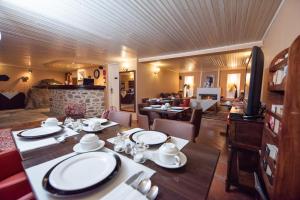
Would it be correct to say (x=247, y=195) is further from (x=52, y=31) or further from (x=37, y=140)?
(x=52, y=31)

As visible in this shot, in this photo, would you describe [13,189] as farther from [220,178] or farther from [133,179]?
[220,178]

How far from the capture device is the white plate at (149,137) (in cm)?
101

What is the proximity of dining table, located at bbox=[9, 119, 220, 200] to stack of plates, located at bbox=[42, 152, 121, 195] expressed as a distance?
87 millimetres

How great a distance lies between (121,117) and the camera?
6.36 ft

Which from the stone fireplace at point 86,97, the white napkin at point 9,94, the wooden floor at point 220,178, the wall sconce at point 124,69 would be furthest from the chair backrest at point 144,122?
the white napkin at point 9,94

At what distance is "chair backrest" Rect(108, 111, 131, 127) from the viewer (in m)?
1.86

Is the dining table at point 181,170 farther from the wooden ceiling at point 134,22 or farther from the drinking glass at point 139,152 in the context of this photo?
the wooden ceiling at point 134,22

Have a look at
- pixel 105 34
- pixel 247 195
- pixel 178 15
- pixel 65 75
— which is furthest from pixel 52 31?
pixel 65 75

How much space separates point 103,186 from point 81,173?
144mm

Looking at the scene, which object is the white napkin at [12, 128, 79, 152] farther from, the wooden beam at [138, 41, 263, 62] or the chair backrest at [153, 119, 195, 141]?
the wooden beam at [138, 41, 263, 62]

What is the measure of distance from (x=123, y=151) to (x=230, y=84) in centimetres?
912

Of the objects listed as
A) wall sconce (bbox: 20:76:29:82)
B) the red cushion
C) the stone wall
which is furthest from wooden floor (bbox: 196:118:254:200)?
wall sconce (bbox: 20:76:29:82)

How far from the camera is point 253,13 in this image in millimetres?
2010

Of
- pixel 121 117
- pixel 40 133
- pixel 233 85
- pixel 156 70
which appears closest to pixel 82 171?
pixel 40 133
